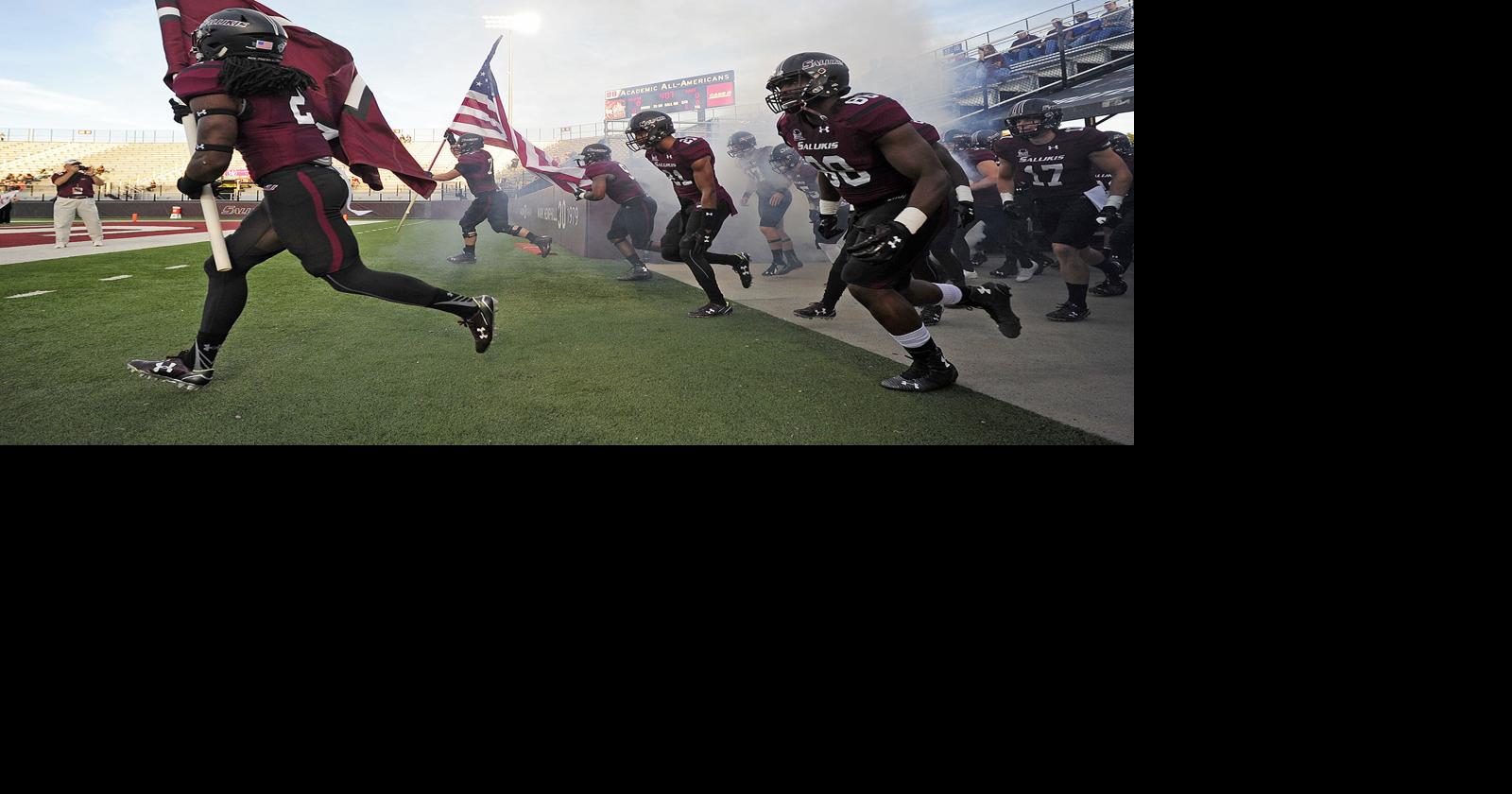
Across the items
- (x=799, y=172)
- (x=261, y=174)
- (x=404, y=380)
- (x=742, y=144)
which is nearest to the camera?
(x=261, y=174)

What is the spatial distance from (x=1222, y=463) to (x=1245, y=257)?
0.66 metres

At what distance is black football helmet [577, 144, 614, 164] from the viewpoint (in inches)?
146

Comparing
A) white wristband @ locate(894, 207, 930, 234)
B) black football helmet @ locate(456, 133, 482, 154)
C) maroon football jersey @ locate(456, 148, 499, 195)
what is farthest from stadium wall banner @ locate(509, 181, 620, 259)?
white wristband @ locate(894, 207, 930, 234)

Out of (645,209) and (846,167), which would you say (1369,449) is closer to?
(846,167)

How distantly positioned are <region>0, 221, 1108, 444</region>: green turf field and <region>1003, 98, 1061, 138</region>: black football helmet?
62.0 inches

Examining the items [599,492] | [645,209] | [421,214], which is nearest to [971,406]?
[599,492]

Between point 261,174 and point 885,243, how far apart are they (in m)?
1.72

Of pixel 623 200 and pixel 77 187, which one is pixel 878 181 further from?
pixel 77 187

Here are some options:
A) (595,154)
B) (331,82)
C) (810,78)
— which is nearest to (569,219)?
(595,154)

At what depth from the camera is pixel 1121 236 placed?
360 centimetres

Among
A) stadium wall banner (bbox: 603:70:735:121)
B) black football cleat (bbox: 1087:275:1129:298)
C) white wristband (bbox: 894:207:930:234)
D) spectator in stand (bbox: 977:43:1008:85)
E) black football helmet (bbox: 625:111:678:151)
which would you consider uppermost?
spectator in stand (bbox: 977:43:1008:85)

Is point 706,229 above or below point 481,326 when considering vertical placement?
above

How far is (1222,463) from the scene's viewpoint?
2.33 meters

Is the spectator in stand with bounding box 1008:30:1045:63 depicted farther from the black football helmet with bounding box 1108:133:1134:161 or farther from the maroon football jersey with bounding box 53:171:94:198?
the maroon football jersey with bounding box 53:171:94:198
